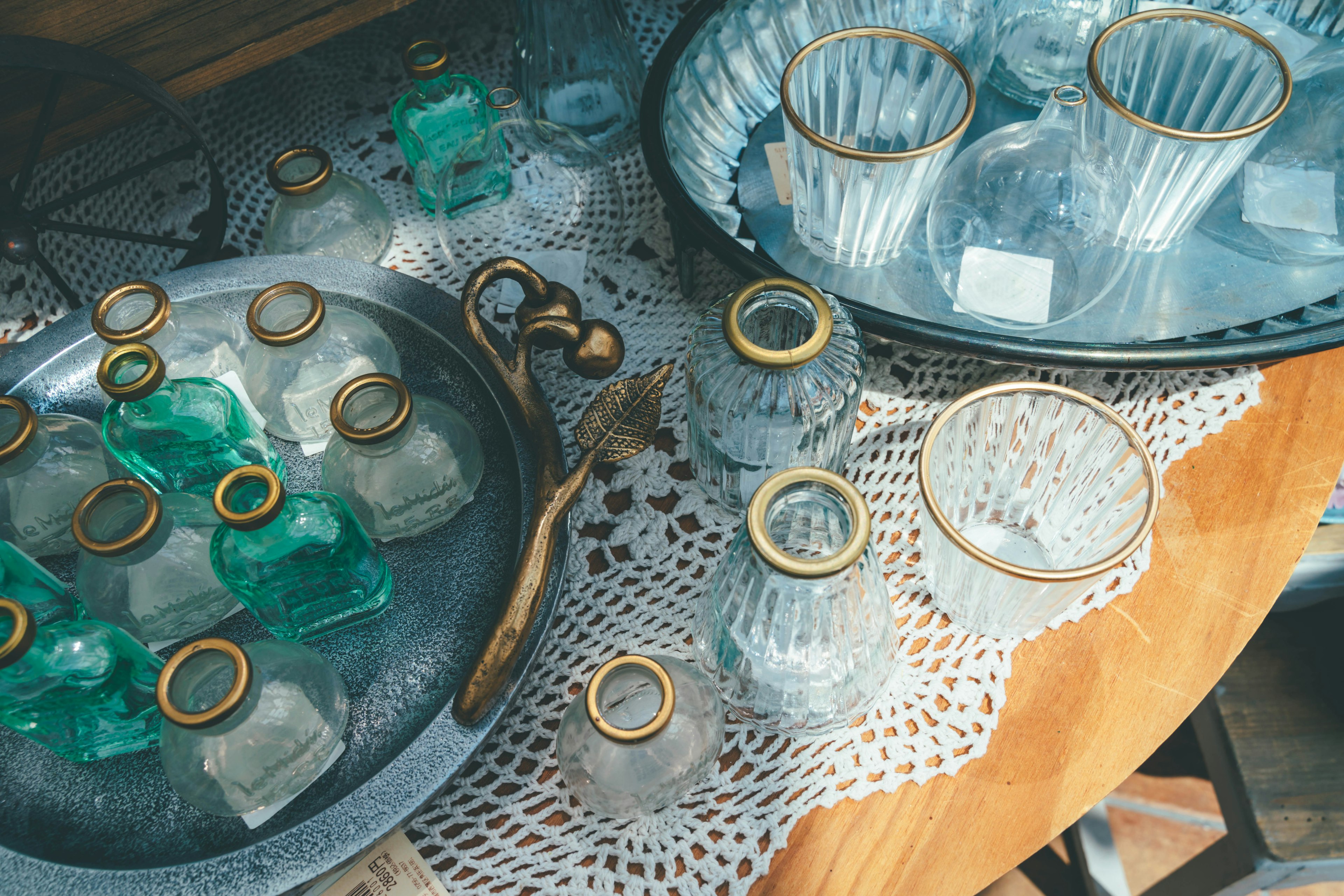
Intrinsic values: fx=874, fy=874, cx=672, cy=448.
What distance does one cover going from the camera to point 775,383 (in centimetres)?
46

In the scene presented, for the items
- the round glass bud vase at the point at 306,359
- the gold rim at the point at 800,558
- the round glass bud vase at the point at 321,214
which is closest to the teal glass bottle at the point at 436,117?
the round glass bud vase at the point at 321,214

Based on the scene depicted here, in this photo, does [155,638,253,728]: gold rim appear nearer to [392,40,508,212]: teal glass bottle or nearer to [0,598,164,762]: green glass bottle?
[0,598,164,762]: green glass bottle

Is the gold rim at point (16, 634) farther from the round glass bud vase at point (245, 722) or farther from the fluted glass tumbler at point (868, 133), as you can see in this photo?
the fluted glass tumbler at point (868, 133)

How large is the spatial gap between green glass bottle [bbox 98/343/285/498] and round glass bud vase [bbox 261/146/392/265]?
181mm

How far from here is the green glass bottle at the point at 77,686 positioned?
37cm

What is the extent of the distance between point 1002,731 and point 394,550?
35cm

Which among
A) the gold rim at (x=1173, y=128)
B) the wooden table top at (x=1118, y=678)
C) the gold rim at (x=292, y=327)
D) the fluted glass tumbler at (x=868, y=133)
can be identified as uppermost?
the gold rim at (x=1173, y=128)

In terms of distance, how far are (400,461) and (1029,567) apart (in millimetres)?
321

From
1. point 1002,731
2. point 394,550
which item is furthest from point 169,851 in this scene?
point 1002,731

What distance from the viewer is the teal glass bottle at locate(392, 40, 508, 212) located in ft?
2.06

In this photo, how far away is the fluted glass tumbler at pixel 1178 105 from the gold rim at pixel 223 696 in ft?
1.74

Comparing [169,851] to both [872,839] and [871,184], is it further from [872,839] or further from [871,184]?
[871,184]

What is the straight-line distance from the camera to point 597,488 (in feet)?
1.83

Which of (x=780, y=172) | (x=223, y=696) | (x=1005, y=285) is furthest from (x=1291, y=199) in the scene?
(x=223, y=696)
